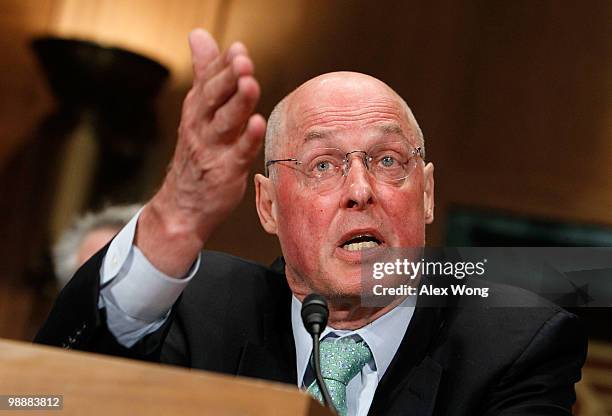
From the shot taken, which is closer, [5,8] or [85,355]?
[85,355]

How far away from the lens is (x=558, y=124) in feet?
9.82

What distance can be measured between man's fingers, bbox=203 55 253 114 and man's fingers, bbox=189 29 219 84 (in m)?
0.03

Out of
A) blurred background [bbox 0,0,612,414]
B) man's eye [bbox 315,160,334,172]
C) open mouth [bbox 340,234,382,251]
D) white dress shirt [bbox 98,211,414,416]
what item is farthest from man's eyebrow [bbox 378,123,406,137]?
blurred background [bbox 0,0,612,414]

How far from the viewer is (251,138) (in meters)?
1.15

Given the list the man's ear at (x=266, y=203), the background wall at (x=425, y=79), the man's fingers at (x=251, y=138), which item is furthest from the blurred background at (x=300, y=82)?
the man's fingers at (x=251, y=138)

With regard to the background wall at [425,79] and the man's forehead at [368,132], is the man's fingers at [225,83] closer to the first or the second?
the man's forehead at [368,132]

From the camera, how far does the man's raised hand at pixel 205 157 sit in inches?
45.1

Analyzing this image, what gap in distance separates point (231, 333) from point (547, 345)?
1.75ft

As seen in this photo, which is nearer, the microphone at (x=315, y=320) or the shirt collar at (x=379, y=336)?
the microphone at (x=315, y=320)

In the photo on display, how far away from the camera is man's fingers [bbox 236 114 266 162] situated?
1.14 m

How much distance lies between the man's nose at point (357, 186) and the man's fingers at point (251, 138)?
43cm

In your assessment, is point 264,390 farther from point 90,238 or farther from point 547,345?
point 90,238

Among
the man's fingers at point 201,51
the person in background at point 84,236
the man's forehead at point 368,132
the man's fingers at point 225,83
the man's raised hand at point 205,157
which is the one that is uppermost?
the person in background at point 84,236

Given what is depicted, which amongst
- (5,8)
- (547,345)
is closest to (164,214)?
(547,345)
